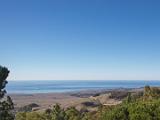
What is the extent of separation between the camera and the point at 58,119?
63062 mm

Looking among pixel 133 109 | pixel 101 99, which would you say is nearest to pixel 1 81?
pixel 133 109

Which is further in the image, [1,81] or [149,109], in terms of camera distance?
[149,109]

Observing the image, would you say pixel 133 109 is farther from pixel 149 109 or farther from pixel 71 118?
pixel 71 118

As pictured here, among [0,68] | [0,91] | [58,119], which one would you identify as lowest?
[58,119]

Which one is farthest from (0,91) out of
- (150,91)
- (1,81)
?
(150,91)

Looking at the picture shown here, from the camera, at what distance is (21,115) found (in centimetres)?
6406

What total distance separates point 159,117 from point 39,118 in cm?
2254

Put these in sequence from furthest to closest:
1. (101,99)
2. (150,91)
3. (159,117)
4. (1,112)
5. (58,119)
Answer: (101,99) → (150,91) → (58,119) → (159,117) → (1,112)

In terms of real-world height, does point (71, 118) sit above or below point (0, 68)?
below

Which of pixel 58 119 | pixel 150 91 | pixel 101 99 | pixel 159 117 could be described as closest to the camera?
pixel 159 117

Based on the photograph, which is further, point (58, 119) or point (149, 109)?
point (58, 119)

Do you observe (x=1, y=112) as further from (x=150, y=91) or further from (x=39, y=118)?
(x=150, y=91)

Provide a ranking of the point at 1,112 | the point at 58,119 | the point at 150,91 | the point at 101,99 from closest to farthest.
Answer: the point at 1,112 < the point at 58,119 < the point at 150,91 < the point at 101,99

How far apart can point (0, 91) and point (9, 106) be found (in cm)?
187
